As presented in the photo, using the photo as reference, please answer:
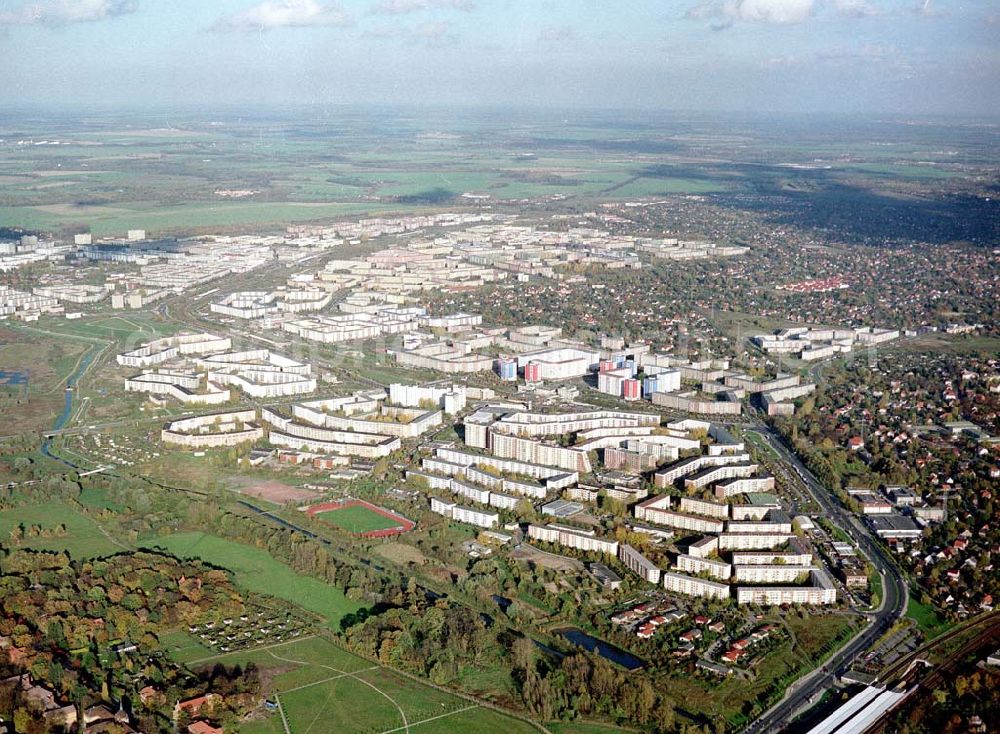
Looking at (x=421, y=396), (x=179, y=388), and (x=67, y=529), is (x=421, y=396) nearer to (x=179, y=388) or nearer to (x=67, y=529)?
(x=179, y=388)

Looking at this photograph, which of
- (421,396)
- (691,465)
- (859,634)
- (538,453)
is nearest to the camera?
(859,634)

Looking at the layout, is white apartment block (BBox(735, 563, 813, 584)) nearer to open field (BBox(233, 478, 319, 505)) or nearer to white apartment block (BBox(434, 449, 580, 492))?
white apartment block (BBox(434, 449, 580, 492))

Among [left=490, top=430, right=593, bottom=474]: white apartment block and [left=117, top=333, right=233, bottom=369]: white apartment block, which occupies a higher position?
[left=117, top=333, right=233, bottom=369]: white apartment block

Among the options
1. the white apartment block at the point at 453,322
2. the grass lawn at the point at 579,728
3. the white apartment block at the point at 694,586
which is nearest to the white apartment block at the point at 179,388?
the white apartment block at the point at 453,322

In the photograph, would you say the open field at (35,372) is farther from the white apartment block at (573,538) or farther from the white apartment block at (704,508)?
the white apartment block at (704,508)

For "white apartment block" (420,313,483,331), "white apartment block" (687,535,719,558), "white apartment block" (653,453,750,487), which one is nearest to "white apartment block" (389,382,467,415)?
"white apartment block" (653,453,750,487)

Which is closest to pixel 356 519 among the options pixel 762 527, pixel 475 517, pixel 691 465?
pixel 475 517

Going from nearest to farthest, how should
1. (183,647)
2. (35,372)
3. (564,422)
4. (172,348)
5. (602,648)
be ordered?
(183,647) < (602,648) < (564,422) < (35,372) < (172,348)

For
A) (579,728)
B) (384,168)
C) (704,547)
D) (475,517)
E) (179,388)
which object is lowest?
(579,728)
